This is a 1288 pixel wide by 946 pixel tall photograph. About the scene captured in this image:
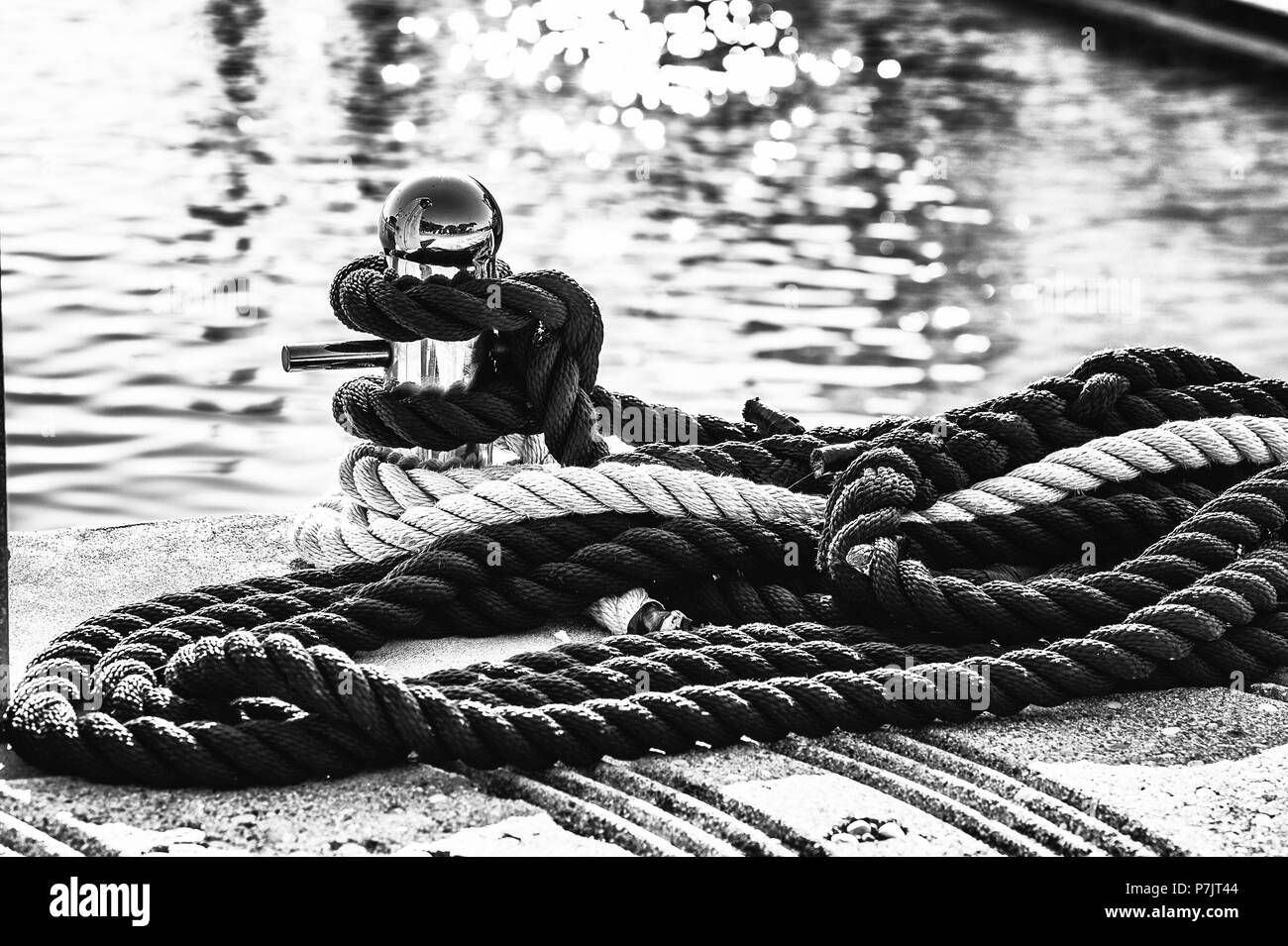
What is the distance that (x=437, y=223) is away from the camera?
6.96 feet

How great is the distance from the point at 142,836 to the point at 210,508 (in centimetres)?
270

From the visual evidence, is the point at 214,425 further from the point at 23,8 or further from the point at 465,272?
the point at 23,8

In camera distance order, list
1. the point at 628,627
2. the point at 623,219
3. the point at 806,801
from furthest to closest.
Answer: the point at 623,219 < the point at 628,627 < the point at 806,801

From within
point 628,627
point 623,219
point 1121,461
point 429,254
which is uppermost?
point 429,254

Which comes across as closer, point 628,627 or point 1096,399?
point 628,627

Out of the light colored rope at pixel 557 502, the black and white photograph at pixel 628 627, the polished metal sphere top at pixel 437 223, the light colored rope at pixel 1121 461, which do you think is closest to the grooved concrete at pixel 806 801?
the black and white photograph at pixel 628 627

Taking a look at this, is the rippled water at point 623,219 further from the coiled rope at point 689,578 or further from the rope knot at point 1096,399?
the rope knot at point 1096,399

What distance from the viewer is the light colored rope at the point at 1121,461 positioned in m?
2.04

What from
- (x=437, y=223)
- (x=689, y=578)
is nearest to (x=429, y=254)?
(x=437, y=223)

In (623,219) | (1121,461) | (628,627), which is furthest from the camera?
(623,219)

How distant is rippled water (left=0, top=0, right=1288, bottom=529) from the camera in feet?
15.9

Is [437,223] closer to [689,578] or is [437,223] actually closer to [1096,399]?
[689,578]

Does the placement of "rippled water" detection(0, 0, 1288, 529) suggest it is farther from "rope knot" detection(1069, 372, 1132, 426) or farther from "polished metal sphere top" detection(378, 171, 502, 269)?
"rope knot" detection(1069, 372, 1132, 426)

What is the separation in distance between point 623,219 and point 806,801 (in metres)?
5.67
